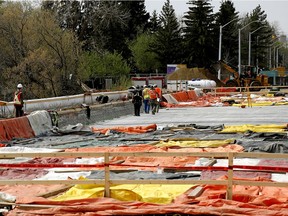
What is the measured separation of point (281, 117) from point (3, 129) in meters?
12.9

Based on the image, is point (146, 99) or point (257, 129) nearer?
point (257, 129)

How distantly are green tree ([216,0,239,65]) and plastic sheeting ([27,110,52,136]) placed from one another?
6720 cm

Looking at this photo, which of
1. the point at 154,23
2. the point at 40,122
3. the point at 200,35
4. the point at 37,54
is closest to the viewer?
the point at 40,122

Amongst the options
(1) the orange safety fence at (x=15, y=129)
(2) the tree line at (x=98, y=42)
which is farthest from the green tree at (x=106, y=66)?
(1) the orange safety fence at (x=15, y=129)

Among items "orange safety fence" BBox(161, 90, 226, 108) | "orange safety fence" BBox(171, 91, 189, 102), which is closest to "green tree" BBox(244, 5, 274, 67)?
"orange safety fence" BBox(161, 90, 226, 108)

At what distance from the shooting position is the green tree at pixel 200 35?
81250 mm

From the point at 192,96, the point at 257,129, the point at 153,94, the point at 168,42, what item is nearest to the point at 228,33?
the point at 168,42

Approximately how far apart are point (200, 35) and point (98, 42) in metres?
21.2

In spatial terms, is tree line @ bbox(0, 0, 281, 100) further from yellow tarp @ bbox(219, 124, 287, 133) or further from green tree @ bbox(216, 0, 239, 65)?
yellow tarp @ bbox(219, 124, 287, 133)

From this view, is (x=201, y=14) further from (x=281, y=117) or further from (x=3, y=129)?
(x=3, y=129)

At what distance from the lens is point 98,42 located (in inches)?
2586

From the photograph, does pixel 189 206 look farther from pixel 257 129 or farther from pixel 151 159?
pixel 257 129

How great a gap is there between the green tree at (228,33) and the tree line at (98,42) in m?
0.17

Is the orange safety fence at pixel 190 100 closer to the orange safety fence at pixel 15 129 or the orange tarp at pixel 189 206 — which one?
the orange safety fence at pixel 15 129
